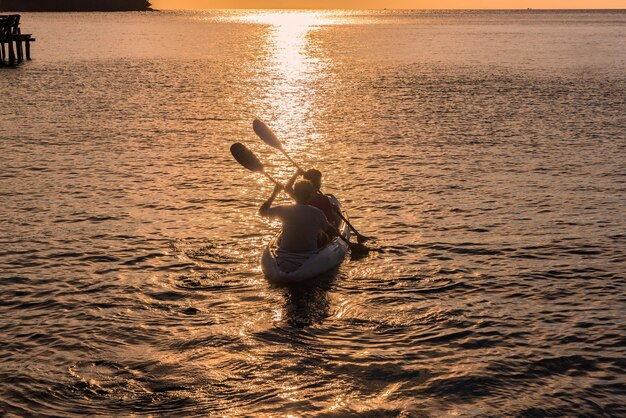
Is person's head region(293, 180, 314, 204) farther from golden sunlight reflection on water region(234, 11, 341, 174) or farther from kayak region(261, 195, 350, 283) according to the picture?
golden sunlight reflection on water region(234, 11, 341, 174)

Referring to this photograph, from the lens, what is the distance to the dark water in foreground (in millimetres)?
11836

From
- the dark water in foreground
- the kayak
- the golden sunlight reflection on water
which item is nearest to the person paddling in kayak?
the kayak

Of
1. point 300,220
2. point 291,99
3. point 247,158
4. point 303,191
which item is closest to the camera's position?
point 303,191

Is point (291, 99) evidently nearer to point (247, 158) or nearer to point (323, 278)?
point (247, 158)

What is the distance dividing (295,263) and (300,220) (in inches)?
33.3

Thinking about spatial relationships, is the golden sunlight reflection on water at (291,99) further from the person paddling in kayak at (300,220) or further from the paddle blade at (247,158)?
the person paddling in kayak at (300,220)

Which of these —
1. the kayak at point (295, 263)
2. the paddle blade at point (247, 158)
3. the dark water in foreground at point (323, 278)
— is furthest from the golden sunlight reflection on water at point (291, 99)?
the kayak at point (295, 263)

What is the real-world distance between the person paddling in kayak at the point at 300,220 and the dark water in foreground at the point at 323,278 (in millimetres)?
912

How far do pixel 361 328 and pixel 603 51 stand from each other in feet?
314

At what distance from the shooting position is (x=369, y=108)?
4556 cm

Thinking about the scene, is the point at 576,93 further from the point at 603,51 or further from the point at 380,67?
the point at 603,51

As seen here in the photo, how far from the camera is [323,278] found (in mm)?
16438

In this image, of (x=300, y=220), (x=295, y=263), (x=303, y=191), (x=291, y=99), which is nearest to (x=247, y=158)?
(x=300, y=220)

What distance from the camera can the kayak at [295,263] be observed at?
15.7m
